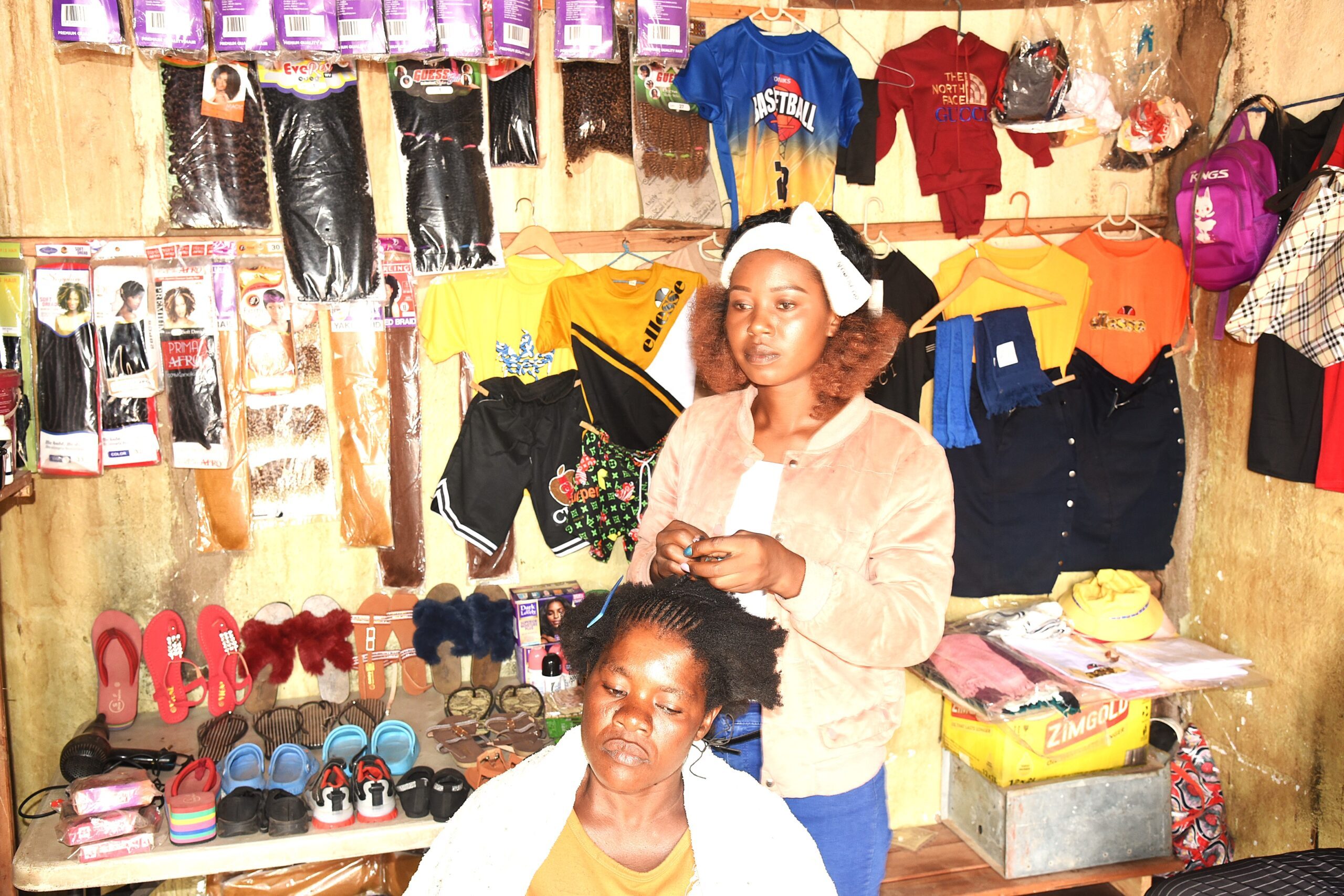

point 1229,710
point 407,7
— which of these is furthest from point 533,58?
point 1229,710

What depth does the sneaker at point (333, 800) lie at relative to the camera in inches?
101

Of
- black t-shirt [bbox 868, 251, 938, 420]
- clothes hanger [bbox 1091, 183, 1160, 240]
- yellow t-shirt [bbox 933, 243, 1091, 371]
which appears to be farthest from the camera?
clothes hanger [bbox 1091, 183, 1160, 240]

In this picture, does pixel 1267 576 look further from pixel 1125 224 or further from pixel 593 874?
pixel 593 874

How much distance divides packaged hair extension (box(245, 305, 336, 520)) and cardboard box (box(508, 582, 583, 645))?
2.31ft

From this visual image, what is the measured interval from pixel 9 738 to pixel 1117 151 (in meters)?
4.16

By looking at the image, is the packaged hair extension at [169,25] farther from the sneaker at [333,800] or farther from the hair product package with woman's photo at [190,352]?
the sneaker at [333,800]

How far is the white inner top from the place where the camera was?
1.76 m

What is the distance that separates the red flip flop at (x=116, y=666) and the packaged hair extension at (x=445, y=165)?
56.0 inches

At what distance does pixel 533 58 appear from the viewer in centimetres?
304

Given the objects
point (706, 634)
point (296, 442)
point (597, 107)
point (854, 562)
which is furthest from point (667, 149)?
point (706, 634)

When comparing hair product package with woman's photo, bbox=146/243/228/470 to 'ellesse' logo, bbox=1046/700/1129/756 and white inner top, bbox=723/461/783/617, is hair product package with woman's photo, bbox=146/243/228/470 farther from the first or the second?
'ellesse' logo, bbox=1046/700/1129/756

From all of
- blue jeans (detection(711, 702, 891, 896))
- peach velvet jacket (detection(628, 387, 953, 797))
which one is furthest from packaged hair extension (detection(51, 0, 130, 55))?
blue jeans (detection(711, 702, 891, 896))

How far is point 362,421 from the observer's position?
315 centimetres

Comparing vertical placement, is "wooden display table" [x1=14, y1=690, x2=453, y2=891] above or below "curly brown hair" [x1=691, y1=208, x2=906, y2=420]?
below
